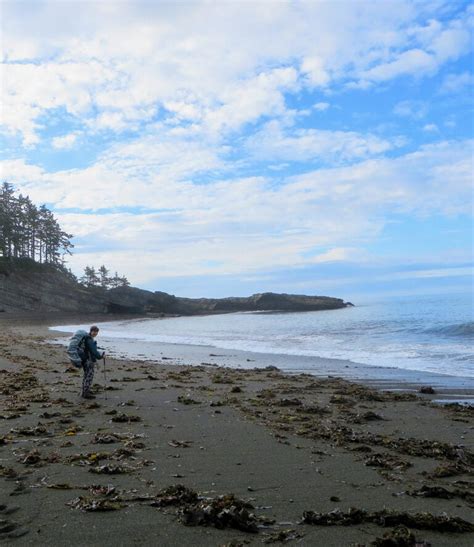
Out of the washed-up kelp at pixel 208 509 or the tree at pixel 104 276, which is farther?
the tree at pixel 104 276

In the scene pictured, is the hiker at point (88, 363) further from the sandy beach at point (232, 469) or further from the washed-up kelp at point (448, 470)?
the washed-up kelp at point (448, 470)

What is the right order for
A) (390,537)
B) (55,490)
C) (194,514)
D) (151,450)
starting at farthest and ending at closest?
(151,450), (55,490), (194,514), (390,537)

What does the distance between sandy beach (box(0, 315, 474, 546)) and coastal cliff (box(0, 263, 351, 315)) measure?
5762 centimetres

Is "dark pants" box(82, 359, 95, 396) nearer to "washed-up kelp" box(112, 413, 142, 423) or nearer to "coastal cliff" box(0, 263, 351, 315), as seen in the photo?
"washed-up kelp" box(112, 413, 142, 423)

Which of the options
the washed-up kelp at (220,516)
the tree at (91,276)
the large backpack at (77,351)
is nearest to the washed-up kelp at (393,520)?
the washed-up kelp at (220,516)

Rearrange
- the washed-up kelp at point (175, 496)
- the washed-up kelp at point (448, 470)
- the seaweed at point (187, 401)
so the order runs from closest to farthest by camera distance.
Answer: the washed-up kelp at point (175, 496)
the washed-up kelp at point (448, 470)
the seaweed at point (187, 401)

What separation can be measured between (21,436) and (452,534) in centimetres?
532

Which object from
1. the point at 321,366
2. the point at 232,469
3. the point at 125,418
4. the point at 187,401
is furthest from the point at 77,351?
the point at 321,366

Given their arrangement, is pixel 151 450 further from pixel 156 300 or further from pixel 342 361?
pixel 156 300

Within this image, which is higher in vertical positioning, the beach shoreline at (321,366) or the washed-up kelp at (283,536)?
the washed-up kelp at (283,536)

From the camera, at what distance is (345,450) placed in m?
6.30

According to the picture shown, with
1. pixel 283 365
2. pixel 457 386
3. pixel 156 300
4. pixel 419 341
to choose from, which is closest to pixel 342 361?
pixel 283 365

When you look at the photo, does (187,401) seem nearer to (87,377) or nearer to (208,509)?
(87,377)

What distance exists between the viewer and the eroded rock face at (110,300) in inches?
2486
